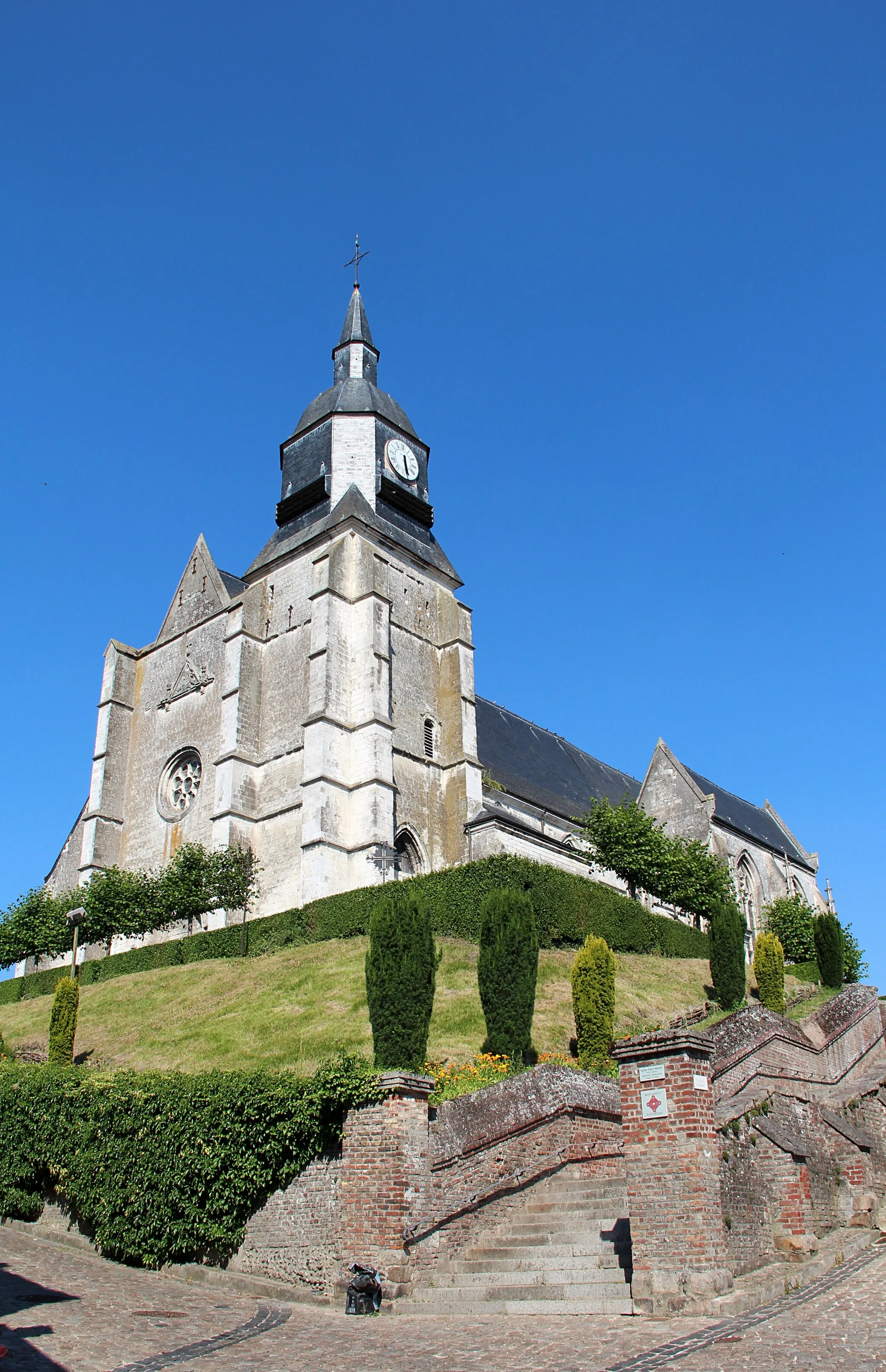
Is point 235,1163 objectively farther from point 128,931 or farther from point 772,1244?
point 128,931

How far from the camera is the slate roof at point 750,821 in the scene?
4556 cm

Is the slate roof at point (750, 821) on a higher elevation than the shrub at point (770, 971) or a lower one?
higher

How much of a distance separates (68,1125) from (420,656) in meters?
24.1

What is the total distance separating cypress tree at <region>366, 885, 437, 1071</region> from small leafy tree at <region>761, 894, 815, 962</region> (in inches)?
1093

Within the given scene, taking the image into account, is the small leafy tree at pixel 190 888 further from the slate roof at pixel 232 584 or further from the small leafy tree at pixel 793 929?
the small leafy tree at pixel 793 929

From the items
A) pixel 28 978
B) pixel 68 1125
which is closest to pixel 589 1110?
pixel 68 1125

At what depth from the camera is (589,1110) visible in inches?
454

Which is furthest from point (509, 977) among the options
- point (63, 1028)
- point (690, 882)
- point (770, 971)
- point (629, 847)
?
point (690, 882)

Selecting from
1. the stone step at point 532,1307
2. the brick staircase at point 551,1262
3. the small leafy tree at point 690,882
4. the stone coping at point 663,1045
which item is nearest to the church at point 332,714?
the small leafy tree at point 690,882

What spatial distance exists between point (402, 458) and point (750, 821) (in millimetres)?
23528

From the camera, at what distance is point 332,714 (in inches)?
1232

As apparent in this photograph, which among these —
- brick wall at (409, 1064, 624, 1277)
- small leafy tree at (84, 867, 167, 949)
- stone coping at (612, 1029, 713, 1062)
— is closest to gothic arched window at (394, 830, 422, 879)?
small leafy tree at (84, 867, 167, 949)

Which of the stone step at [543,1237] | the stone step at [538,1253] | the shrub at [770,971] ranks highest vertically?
the shrub at [770,971]

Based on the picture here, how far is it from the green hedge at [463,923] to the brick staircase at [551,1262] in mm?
12337
